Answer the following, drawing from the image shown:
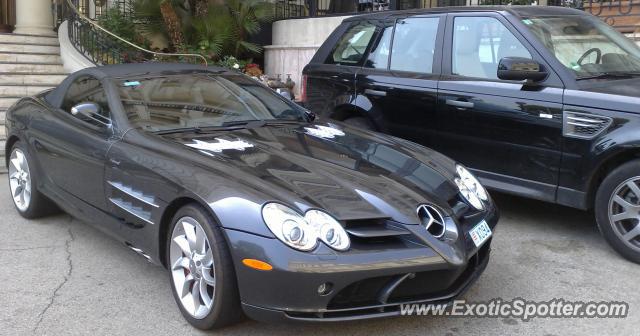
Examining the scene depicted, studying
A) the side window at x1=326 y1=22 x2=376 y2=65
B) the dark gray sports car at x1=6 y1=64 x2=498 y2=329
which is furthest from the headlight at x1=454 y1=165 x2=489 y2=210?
the side window at x1=326 y1=22 x2=376 y2=65

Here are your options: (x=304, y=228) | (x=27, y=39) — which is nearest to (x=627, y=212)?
(x=304, y=228)

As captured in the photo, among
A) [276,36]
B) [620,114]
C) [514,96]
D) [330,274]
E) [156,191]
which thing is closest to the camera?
[330,274]

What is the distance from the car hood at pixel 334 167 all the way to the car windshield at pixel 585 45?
5.22 ft

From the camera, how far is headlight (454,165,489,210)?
3740mm

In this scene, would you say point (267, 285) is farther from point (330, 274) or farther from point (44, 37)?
point (44, 37)

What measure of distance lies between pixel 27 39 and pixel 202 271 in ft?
32.6

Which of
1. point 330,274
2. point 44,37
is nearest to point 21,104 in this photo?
point 330,274

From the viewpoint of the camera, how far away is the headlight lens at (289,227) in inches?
116

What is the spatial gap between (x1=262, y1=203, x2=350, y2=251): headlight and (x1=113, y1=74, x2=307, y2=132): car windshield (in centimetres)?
141

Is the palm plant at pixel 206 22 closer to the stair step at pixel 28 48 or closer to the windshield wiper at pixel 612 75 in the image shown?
the stair step at pixel 28 48

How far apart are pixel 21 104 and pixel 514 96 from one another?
416cm

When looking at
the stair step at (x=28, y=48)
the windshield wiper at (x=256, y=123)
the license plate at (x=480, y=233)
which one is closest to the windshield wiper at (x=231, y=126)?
the windshield wiper at (x=256, y=123)

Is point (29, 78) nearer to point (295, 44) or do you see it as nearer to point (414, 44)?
point (295, 44)

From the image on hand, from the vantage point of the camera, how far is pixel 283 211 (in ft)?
10.0
